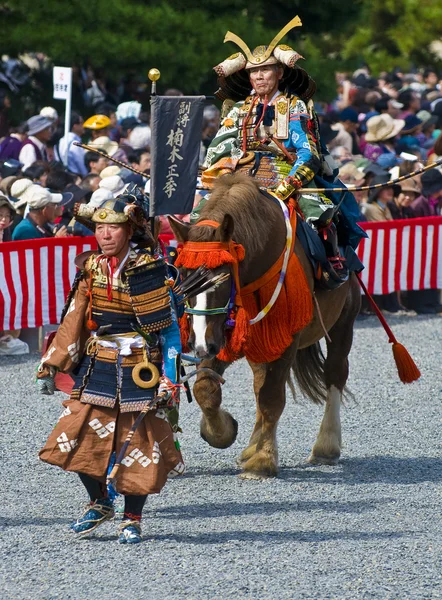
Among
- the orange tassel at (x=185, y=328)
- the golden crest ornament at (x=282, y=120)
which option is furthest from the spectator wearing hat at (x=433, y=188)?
the orange tassel at (x=185, y=328)

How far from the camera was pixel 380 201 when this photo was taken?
1297 centimetres

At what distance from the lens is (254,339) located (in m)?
6.69

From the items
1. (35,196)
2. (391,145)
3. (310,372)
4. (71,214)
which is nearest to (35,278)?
(35,196)

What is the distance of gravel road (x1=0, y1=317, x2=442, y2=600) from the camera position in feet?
15.9

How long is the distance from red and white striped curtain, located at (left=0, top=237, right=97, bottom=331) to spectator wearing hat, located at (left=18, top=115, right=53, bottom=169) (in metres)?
3.11

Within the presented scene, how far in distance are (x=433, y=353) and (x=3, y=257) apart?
13.1ft

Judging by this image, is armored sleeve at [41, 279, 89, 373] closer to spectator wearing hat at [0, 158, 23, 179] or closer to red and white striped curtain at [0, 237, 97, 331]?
red and white striped curtain at [0, 237, 97, 331]

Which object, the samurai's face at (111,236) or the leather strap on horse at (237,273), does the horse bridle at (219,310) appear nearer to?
the leather strap on horse at (237,273)

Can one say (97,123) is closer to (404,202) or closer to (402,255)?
(404,202)

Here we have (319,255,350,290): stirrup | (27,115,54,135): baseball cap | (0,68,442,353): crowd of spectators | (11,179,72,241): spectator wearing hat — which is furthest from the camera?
(27,115,54,135): baseball cap

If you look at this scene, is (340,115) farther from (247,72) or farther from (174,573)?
(174,573)

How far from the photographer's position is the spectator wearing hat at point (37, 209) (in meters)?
10.5

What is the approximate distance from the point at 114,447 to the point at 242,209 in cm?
159

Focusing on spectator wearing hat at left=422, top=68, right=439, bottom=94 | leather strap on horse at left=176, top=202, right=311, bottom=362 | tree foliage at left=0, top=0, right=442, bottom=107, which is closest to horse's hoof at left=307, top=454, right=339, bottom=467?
leather strap on horse at left=176, top=202, right=311, bottom=362
